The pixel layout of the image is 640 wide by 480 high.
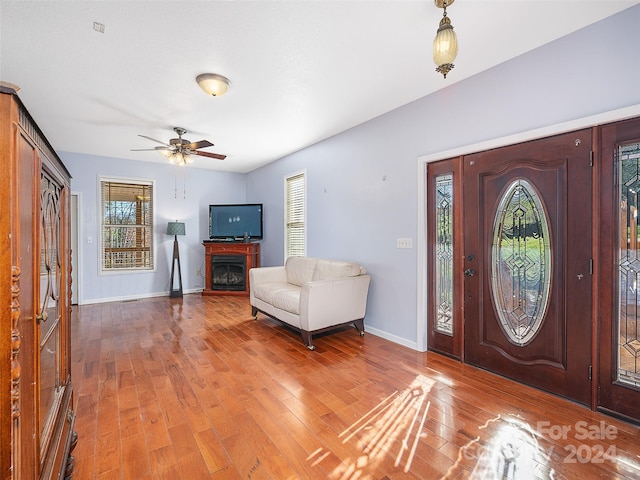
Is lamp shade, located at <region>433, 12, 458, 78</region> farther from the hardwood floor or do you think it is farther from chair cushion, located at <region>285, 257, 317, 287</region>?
chair cushion, located at <region>285, 257, 317, 287</region>

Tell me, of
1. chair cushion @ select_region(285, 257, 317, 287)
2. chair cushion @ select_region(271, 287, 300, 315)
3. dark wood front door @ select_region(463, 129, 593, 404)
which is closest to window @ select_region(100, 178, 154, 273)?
chair cushion @ select_region(285, 257, 317, 287)

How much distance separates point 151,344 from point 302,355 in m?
1.77

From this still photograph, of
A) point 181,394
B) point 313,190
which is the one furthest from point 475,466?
point 313,190

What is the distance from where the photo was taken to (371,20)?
6.72ft

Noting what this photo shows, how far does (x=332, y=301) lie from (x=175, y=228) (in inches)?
155

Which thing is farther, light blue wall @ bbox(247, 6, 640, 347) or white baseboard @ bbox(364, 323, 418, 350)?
white baseboard @ bbox(364, 323, 418, 350)

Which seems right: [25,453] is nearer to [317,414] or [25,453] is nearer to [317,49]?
[317,414]

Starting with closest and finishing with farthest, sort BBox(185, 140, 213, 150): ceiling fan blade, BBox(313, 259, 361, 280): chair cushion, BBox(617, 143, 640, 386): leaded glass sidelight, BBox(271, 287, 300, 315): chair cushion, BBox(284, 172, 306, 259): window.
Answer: BBox(617, 143, 640, 386): leaded glass sidelight
BBox(271, 287, 300, 315): chair cushion
BBox(313, 259, 361, 280): chair cushion
BBox(185, 140, 213, 150): ceiling fan blade
BBox(284, 172, 306, 259): window

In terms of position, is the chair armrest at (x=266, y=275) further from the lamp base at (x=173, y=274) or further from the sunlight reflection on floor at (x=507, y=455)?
the sunlight reflection on floor at (x=507, y=455)

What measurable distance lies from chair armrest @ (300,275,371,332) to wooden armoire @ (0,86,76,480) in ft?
7.09

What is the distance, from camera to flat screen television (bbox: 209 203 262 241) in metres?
6.33

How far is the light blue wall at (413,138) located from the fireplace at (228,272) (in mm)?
1933

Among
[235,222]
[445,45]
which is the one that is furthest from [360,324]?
[235,222]

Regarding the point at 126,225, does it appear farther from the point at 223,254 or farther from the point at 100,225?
the point at 223,254
